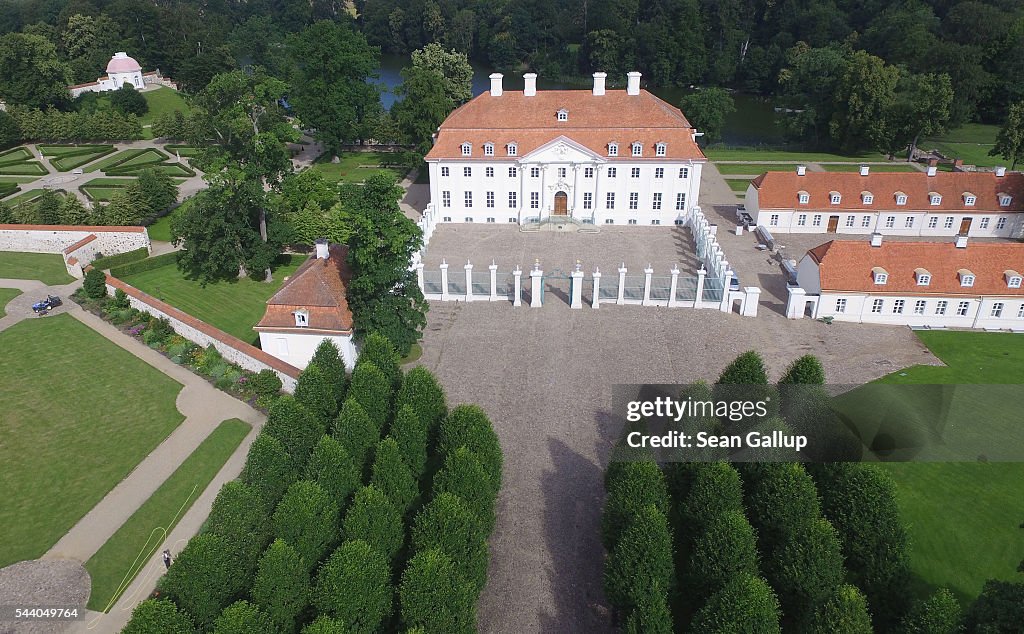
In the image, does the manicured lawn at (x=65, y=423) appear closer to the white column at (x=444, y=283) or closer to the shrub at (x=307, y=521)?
the shrub at (x=307, y=521)

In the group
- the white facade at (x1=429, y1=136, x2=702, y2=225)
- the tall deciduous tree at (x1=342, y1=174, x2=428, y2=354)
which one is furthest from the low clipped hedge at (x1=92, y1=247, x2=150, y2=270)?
the tall deciduous tree at (x1=342, y1=174, x2=428, y2=354)

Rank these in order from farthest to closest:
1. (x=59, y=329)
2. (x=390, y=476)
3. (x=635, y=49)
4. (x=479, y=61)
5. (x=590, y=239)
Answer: (x=479, y=61)
(x=635, y=49)
(x=590, y=239)
(x=59, y=329)
(x=390, y=476)

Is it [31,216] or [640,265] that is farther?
[31,216]

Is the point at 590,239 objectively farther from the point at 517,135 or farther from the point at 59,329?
the point at 59,329

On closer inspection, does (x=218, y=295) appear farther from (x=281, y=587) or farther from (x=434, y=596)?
(x=434, y=596)

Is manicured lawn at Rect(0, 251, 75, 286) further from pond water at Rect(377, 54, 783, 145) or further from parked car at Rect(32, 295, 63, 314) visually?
pond water at Rect(377, 54, 783, 145)

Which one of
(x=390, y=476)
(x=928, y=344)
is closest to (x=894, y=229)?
(x=928, y=344)
